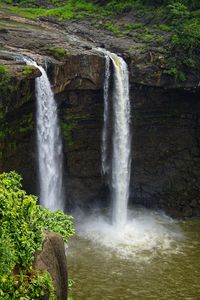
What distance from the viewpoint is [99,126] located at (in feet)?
93.6

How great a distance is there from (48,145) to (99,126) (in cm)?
471

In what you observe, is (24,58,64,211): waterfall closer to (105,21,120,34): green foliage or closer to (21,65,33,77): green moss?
(21,65,33,77): green moss

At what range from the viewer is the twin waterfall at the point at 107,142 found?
A: 24.3 m

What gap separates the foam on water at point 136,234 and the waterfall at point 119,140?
1.03 metres

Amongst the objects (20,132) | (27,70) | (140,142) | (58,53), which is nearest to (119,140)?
(140,142)

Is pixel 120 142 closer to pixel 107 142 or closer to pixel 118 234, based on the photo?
pixel 107 142

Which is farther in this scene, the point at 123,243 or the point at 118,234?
the point at 118,234

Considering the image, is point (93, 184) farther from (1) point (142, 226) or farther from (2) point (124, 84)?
(2) point (124, 84)

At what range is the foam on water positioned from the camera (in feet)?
78.1

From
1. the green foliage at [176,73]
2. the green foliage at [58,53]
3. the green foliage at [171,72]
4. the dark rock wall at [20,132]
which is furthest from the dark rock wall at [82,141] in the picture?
the green foliage at [176,73]

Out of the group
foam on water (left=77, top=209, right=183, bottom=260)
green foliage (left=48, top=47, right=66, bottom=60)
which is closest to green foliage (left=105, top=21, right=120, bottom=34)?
green foliage (left=48, top=47, right=66, bottom=60)

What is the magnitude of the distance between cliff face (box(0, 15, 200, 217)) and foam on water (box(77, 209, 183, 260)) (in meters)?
1.69

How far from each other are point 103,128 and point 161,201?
23.1 feet

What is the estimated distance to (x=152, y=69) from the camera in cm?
2802
